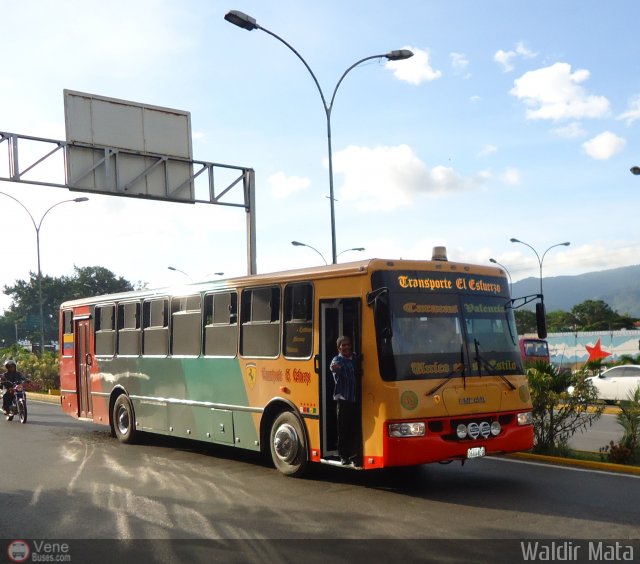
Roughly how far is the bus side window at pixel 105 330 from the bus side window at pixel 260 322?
5039 mm

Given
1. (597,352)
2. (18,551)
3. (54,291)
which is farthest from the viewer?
(54,291)

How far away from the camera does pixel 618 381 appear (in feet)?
85.2

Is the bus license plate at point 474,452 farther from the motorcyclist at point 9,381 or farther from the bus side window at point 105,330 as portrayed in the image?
the motorcyclist at point 9,381

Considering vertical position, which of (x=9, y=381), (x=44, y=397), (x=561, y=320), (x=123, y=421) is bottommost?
(x=44, y=397)

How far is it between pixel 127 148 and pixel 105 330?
5565 millimetres

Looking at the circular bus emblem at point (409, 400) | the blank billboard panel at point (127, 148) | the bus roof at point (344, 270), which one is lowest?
the circular bus emblem at point (409, 400)

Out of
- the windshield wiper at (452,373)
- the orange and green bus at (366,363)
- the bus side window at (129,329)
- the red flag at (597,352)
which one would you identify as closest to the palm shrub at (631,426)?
the orange and green bus at (366,363)

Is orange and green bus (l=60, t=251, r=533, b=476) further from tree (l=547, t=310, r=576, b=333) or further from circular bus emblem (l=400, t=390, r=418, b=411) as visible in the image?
→ tree (l=547, t=310, r=576, b=333)

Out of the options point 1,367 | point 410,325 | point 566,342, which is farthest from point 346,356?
point 566,342

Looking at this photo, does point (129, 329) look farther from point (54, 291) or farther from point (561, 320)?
point (561, 320)

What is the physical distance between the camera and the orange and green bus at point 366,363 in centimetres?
941

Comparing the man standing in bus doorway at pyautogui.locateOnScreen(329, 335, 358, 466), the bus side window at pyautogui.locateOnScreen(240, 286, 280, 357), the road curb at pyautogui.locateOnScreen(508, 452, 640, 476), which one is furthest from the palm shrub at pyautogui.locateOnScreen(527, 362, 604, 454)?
the bus side window at pyautogui.locateOnScreen(240, 286, 280, 357)

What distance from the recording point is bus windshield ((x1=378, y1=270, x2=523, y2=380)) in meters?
9.48

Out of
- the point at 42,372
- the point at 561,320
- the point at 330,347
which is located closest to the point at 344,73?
the point at 330,347
